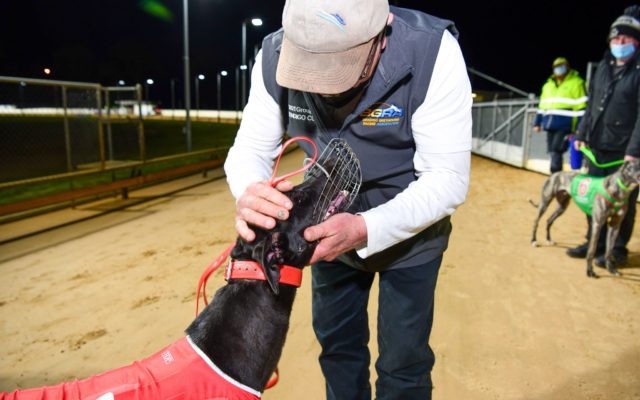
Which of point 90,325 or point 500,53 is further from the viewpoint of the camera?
point 500,53

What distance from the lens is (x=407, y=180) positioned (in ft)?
5.73

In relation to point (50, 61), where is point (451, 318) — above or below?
below

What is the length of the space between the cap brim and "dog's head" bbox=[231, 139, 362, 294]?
297 mm

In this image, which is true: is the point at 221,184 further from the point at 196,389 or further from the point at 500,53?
the point at 500,53

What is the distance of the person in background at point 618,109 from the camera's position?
4398 mm

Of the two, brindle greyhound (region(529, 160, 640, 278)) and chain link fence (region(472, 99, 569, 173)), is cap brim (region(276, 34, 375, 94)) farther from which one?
chain link fence (region(472, 99, 569, 173))

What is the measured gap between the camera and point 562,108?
7266 millimetres

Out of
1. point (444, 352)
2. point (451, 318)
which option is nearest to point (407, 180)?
point (444, 352)

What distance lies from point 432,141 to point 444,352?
6.60ft

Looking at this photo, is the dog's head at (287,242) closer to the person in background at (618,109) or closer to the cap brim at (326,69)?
the cap brim at (326,69)

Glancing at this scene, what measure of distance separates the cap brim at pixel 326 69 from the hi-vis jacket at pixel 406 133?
0.49ft

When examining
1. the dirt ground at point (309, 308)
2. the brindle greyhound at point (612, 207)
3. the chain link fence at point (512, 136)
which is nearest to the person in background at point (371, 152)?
the dirt ground at point (309, 308)

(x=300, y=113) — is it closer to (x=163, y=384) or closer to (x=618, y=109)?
(x=163, y=384)

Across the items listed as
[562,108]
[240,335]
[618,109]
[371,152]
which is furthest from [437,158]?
[562,108]
